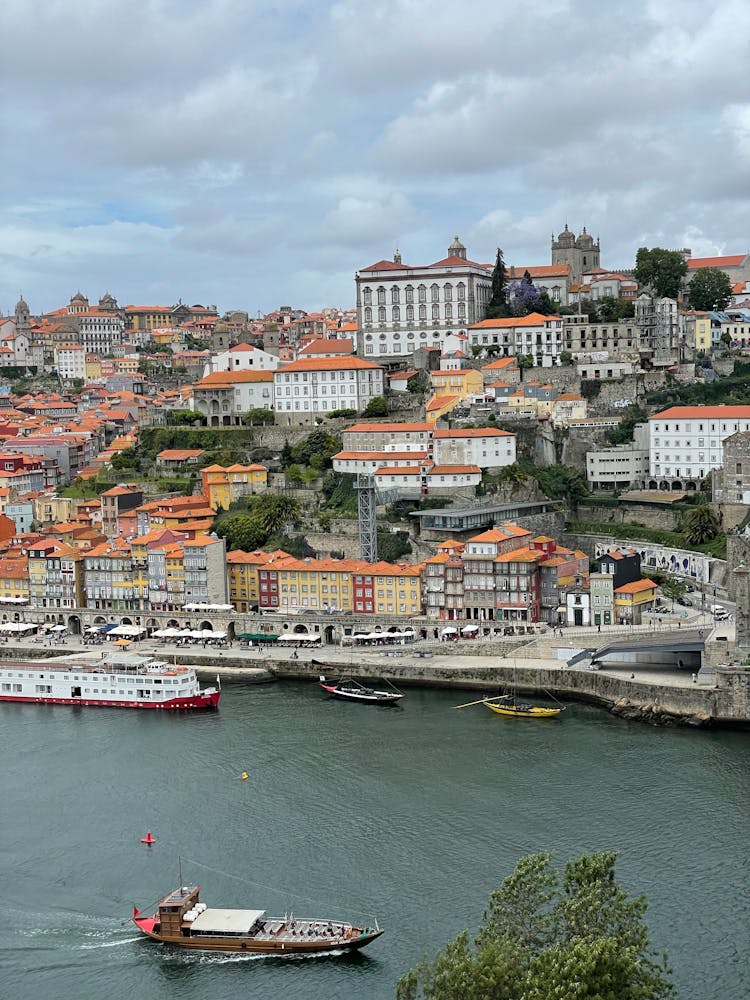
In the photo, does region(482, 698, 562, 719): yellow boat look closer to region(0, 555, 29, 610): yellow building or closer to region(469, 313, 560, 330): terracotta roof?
region(0, 555, 29, 610): yellow building

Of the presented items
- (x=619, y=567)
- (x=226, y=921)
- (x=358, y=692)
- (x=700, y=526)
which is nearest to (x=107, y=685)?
(x=358, y=692)

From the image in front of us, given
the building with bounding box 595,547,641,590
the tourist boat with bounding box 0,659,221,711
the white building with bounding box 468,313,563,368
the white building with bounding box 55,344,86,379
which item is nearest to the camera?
the tourist boat with bounding box 0,659,221,711

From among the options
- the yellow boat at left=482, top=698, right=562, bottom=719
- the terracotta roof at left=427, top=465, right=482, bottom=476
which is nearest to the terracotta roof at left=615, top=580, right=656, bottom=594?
the yellow boat at left=482, top=698, right=562, bottom=719

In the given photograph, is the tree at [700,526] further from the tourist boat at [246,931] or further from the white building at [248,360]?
the white building at [248,360]

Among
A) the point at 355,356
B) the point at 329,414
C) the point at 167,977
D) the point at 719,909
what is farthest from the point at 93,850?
the point at 355,356

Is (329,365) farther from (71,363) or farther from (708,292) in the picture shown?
(71,363)

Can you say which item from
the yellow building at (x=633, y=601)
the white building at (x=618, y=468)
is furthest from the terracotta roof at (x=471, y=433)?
the yellow building at (x=633, y=601)

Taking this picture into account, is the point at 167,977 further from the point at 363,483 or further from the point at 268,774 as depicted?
the point at 363,483
